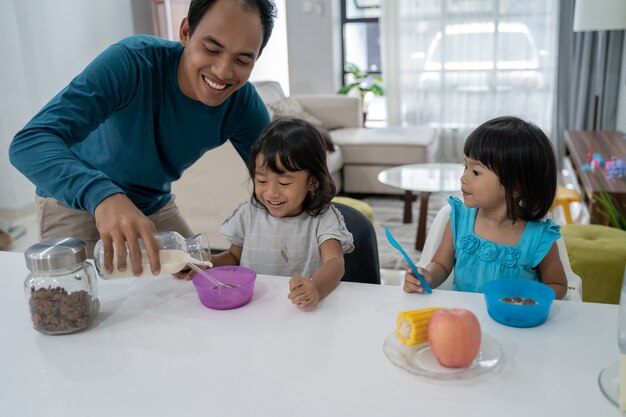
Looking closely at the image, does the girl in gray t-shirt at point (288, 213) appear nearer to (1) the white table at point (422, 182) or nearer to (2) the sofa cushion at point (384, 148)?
(1) the white table at point (422, 182)

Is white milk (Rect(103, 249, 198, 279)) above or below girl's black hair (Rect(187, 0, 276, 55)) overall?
below

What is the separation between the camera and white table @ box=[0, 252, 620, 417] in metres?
0.84

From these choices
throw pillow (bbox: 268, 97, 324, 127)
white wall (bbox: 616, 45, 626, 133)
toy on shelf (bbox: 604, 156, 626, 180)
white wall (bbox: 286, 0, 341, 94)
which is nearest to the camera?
toy on shelf (bbox: 604, 156, 626, 180)

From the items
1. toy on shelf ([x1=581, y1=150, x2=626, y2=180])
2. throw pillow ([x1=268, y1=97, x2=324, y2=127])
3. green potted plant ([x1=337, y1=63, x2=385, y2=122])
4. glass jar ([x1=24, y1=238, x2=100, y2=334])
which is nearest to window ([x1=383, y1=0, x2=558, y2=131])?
green potted plant ([x1=337, y1=63, x2=385, y2=122])

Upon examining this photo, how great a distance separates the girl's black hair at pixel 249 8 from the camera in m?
1.38

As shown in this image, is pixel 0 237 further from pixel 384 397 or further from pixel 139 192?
pixel 384 397

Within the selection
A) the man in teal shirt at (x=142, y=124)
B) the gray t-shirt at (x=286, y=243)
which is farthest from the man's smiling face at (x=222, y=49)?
the gray t-shirt at (x=286, y=243)

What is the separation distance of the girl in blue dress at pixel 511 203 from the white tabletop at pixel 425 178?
2.01 meters

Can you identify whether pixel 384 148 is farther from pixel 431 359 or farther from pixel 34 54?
pixel 431 359

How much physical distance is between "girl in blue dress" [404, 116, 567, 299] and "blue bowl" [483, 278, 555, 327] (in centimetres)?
26

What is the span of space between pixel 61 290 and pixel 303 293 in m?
0.43

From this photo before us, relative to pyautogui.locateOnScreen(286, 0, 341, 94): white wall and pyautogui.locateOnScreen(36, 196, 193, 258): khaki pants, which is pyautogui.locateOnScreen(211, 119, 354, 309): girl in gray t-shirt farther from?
pyautogui.locateOnScreen(286, 0, 341, 94): white wall

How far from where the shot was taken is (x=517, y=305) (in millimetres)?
1028

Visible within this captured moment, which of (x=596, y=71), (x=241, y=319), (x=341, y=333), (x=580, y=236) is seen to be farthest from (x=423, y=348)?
(x=596, y=71)
